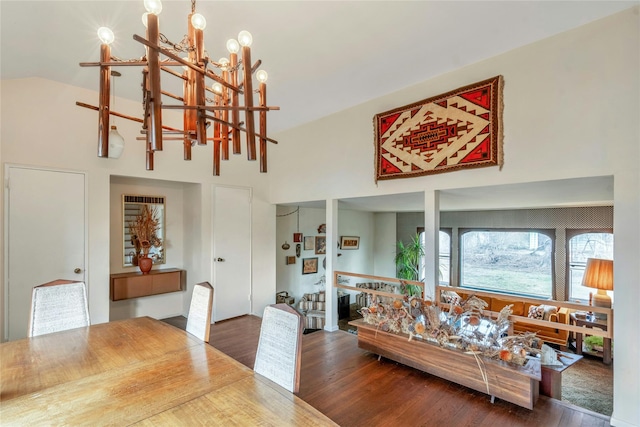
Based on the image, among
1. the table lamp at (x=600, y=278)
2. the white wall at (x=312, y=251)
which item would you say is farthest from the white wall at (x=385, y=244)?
the table lamp at (x=600, y=278)

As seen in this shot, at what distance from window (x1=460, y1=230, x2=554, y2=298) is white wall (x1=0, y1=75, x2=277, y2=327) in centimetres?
428

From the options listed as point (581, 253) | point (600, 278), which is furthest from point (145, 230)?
point (581, 253)

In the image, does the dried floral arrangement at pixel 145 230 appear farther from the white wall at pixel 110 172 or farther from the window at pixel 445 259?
the window at pixel 445 259

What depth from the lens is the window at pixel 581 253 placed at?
517 cm

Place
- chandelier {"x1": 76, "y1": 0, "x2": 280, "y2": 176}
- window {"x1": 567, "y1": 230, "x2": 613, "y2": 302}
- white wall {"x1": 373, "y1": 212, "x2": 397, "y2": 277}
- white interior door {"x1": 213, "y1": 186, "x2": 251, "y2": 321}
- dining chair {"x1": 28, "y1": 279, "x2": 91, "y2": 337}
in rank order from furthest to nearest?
1. white wall {"x1": 373, "y1": 212, "x2": 397, "y2": 277}
2. window {"x1": 567, "y1": 230, "x2": 613, "y2": 302}
3. white interior door {"x1": 213, "y1": 186, "x2": 251, "y2": 321}
4. dining chair {"x1": 28, "y1": 279, "x2": 91, "y2": 337}
5. chandelier {"x1": 76, "y1": 0, "x2": 280, "y2": 176}

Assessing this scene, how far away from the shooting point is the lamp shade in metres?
4.24

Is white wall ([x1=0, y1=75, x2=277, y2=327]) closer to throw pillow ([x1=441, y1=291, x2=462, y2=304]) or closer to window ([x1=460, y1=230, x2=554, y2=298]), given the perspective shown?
throw pillow ([x1=441, y1=291, x2=462, y2=304])

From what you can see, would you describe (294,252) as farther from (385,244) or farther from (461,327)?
(461,327)

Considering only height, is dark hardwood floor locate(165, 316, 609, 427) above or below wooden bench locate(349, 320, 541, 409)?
below

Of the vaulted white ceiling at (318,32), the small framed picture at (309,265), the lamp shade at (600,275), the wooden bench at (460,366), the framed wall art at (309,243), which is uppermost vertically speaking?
the vaulted white ceiling at (318,32)

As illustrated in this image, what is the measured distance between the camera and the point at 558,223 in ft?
18.2

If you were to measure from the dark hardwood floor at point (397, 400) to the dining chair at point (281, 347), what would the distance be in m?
1.03

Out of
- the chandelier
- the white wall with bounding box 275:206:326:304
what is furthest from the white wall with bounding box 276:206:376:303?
the chandelier

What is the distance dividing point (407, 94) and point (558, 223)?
413 cm
